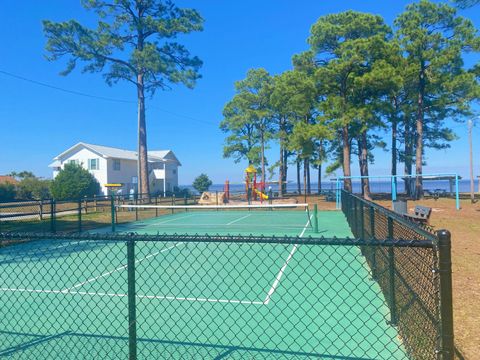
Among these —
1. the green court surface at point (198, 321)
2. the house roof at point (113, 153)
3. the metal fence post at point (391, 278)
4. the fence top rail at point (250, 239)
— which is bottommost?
the green court surface at point (198, 321)

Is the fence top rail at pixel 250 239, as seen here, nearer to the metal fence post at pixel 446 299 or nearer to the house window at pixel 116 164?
the metal fence post at pixel 446 299

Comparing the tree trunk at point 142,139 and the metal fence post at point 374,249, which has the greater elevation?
the tree trunk at point 142,139

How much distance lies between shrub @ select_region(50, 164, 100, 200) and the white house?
9.51ft

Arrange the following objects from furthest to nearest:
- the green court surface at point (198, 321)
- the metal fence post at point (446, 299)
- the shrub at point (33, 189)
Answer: the shrub at point (33, 189)
the green court surface at point (198, 321)
the metal fence post at point (446, 299)

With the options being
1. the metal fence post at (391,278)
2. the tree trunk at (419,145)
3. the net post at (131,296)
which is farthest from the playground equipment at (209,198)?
the net post at (131,296)

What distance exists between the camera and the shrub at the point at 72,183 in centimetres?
3806

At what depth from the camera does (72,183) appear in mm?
38656

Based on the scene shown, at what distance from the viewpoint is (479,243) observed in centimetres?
966

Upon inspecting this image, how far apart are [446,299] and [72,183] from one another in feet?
134

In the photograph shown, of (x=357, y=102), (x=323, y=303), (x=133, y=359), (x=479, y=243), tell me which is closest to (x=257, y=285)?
(x=323, y=303)

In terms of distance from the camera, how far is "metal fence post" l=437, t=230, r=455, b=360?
7.13ft

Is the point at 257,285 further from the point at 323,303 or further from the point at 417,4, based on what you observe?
the point at 417,4

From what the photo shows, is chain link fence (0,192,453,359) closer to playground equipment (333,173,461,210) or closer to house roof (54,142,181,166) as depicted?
playground equipment (333,173,461,210)

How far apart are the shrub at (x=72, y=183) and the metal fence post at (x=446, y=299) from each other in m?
39.8
